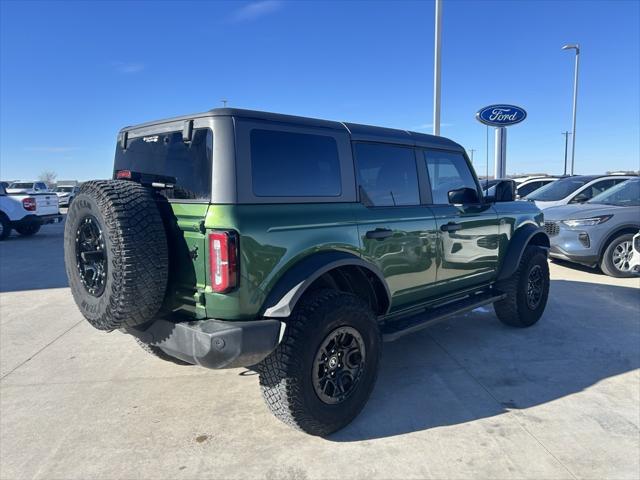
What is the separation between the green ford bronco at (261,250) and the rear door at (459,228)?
427 millimetres

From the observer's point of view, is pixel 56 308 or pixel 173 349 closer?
pixel 173 349

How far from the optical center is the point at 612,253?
7.77m

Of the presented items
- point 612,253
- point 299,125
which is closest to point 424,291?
point 299,125

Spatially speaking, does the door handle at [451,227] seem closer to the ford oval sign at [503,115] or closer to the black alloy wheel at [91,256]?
the black alloy wheel at [91,256]

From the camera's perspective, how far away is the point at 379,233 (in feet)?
11.2

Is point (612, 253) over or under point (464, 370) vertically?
over

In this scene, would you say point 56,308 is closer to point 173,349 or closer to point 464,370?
point 173,349

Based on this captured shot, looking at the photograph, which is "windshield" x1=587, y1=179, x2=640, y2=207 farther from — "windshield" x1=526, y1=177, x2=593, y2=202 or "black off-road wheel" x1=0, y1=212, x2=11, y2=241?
"black off-road wheel" x1=0, y1=212, x2=11, y2=241

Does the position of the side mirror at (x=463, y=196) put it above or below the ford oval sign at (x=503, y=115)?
below

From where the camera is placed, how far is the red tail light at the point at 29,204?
13.7 metres

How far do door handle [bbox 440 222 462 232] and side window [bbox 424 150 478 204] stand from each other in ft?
0.77

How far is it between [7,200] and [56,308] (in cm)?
969

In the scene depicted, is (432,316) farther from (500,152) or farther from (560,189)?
(500,152)

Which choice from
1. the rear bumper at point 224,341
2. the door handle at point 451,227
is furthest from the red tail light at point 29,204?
the door handle at point 451,227
